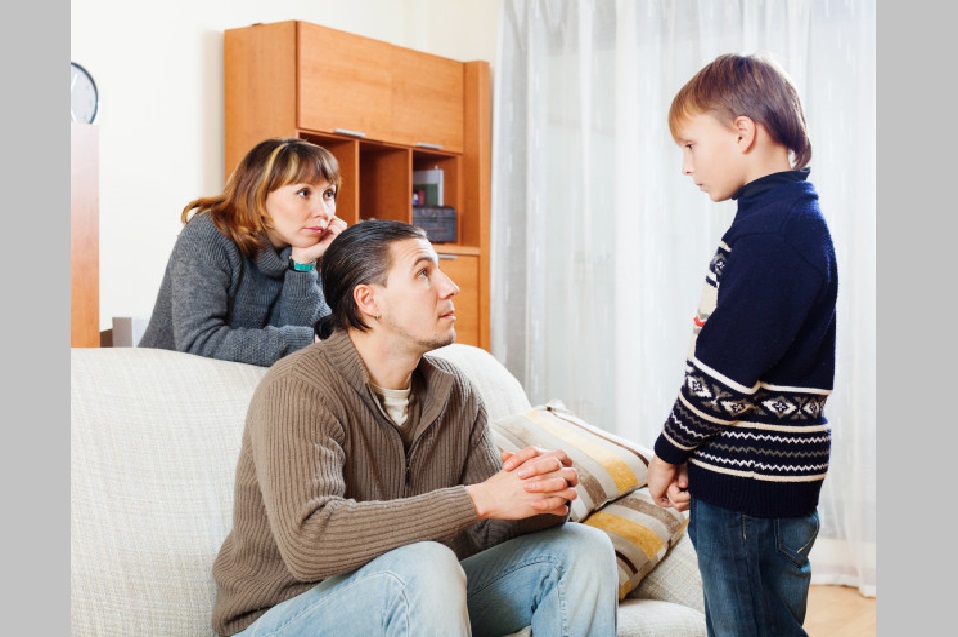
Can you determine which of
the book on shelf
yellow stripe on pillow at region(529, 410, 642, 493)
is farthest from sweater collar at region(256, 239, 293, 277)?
the book on shelf

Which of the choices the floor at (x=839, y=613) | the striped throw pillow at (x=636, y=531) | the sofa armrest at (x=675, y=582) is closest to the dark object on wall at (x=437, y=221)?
the floor at (x=839, y=613)

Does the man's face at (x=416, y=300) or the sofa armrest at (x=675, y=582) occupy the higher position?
the man's face at (x=416, y=300)

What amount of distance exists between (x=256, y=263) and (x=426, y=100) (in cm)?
270

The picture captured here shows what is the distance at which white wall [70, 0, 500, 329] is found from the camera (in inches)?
159

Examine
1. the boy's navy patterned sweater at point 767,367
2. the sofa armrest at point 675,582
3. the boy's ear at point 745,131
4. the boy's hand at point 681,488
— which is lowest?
the sofa armrest at point 675,582

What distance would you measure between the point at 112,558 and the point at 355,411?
0.49 m

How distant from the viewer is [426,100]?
4969 millimetres

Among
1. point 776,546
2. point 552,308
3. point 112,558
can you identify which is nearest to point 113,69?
point 552,308

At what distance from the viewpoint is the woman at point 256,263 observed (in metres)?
2.30

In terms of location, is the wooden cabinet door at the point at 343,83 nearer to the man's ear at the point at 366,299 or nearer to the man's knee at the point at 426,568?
the man's ear at the point at 366,299

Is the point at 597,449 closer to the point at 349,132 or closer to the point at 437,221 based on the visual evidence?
the point at 349,132

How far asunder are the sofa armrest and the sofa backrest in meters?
0.95

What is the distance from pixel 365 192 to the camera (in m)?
5.12

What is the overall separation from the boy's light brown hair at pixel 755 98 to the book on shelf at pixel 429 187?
11.4 ft
